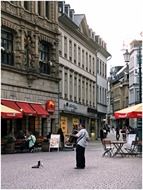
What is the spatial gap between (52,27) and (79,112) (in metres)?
16.7

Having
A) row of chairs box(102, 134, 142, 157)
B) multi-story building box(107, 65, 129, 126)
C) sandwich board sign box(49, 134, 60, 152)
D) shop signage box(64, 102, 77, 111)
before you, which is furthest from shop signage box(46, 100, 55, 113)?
multi-story building box(107, 65, 129, 126)

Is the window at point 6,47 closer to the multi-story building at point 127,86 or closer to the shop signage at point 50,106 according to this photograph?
the shop signage at point 50,106

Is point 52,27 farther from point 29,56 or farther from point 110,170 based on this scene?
point 110,170

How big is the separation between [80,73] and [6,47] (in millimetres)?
23698

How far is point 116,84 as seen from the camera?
506 ft

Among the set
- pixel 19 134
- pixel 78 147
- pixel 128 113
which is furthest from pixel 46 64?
pixel 78 147

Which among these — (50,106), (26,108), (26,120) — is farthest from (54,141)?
(50,106)

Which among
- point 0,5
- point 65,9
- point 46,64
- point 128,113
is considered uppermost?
point 65,9

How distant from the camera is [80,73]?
205 ft

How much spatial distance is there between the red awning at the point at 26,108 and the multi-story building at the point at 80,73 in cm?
1139

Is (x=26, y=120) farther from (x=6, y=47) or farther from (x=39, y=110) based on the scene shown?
(x=6, y=47)

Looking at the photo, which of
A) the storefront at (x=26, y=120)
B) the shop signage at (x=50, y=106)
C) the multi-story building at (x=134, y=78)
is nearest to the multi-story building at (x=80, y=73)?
the shop signage at (x=50, y=106)

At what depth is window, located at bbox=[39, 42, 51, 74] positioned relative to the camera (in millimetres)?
44856

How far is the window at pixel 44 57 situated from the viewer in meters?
44.9
